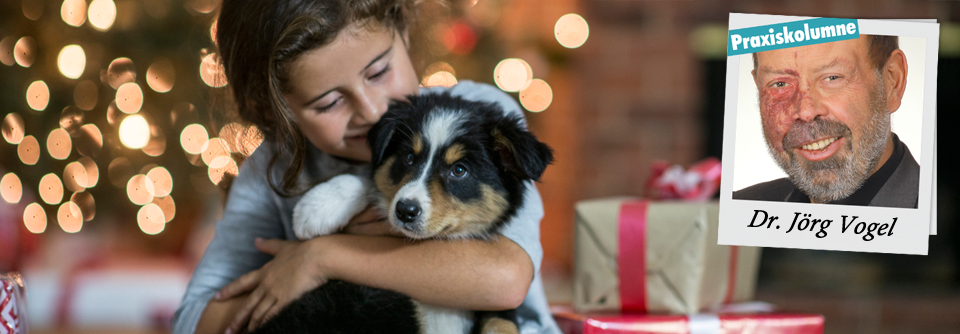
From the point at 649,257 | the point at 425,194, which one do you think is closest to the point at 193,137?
the point at 425,194

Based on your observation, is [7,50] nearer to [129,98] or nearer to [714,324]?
[129,98]

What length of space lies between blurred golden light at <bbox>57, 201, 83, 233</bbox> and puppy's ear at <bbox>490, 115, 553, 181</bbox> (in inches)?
89.9

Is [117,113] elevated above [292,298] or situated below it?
above

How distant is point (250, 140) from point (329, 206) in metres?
0.41

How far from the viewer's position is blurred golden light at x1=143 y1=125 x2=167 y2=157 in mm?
2627

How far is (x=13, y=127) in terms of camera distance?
2141 millimetres

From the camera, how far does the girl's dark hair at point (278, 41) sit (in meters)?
1.22

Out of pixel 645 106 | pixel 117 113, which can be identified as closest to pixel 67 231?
pixel 117 113

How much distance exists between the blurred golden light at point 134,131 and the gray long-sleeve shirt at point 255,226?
1.33 meters

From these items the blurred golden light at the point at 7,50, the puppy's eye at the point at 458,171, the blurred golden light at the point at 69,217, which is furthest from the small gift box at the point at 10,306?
the blurred golden light at the point at 69,217

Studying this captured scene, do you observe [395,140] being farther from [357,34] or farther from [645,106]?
[645,106]

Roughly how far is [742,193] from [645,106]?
2.49 m

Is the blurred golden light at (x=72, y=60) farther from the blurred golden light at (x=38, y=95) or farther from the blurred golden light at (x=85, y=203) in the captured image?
the blurred golden light at (x=85, y=203)

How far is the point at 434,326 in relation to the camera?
3.96ft
